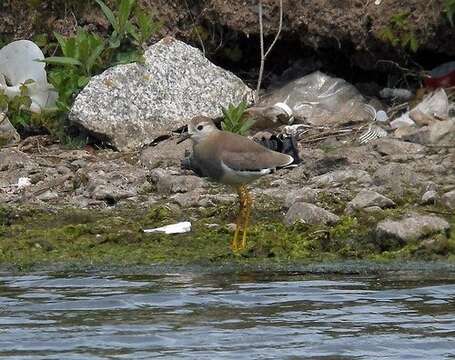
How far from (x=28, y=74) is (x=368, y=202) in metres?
4.04

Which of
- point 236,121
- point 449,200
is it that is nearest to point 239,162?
point 449,200

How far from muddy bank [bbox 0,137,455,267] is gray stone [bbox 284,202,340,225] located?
1 centimetres

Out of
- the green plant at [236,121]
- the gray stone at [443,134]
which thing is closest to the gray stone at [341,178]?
the gray stone at [443,134]

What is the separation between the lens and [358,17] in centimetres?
1312

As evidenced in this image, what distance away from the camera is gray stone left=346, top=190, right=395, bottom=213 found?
1053cm

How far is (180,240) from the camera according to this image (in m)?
Result: 10.3

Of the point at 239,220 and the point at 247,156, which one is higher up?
the point at 247,156

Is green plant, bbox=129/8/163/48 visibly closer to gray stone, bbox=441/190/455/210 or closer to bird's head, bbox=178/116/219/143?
bird's head, bbox=178/116/219/143

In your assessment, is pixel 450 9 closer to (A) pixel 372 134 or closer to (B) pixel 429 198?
(A) pixel 372 134

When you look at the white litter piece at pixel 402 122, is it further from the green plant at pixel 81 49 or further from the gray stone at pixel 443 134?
the green plant at pixel 81 49

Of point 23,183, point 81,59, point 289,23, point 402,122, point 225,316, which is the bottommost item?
point 225,316

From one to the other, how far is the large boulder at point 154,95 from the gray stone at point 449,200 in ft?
9.84

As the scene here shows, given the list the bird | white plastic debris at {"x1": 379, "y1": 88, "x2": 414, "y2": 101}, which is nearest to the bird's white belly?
the bird

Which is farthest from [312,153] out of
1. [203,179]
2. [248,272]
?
[248,272]
